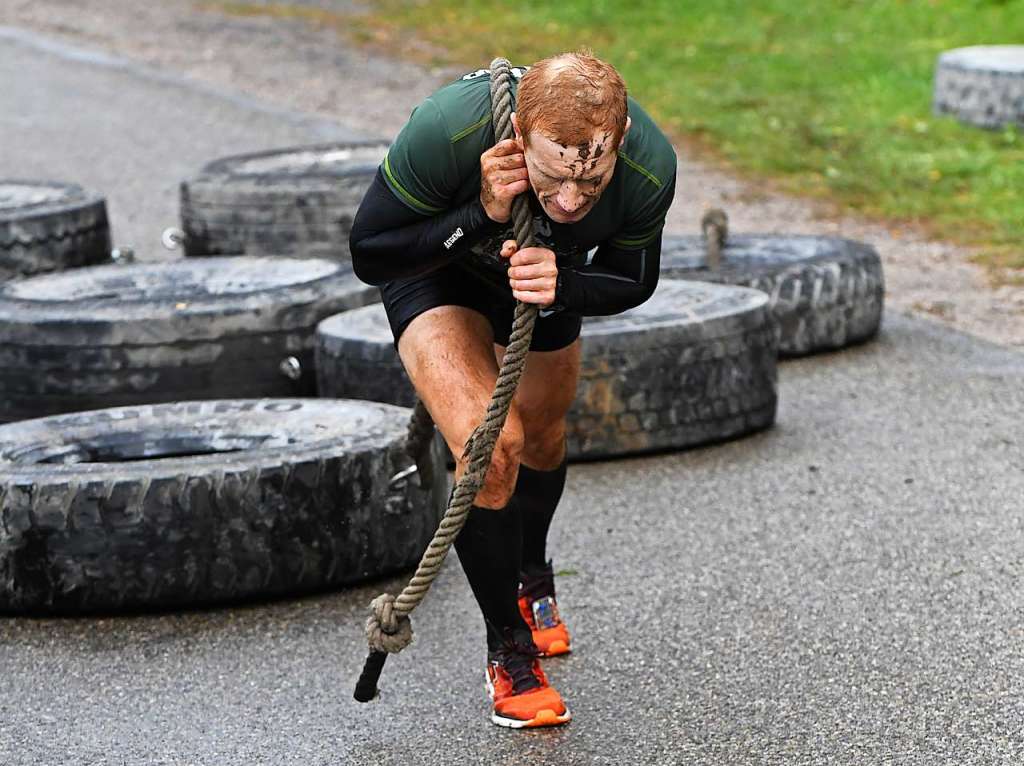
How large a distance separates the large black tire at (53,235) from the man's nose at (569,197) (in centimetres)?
500

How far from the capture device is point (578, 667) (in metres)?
4.41

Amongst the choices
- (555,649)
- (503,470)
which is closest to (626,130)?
(503,470)

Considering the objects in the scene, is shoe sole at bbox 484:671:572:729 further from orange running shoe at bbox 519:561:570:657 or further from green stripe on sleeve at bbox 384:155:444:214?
green stripe on sleeve at bbox 384:155:444:214

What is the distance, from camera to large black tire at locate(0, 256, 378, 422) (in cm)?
616

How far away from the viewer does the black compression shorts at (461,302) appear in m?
4.05

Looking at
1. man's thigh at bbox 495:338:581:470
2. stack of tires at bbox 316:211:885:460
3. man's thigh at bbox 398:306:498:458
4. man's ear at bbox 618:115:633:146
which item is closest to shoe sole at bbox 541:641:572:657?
man's thigh at bbox 495:338:581:470

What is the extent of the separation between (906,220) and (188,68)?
7.96 m

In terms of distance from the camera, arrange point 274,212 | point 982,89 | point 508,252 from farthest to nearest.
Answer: point 982,89
point 274,212
point 508,252

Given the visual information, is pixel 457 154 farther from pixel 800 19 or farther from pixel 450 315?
pixel 800 19

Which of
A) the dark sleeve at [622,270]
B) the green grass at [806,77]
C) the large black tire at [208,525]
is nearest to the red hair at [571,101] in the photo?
the dark sleeve at [622,270]

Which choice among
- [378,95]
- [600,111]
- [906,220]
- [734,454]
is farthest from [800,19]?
[600,111]

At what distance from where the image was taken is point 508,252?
3691 mm

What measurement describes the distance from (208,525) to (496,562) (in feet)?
3.50

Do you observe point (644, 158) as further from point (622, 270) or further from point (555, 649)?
point (555, 649)
